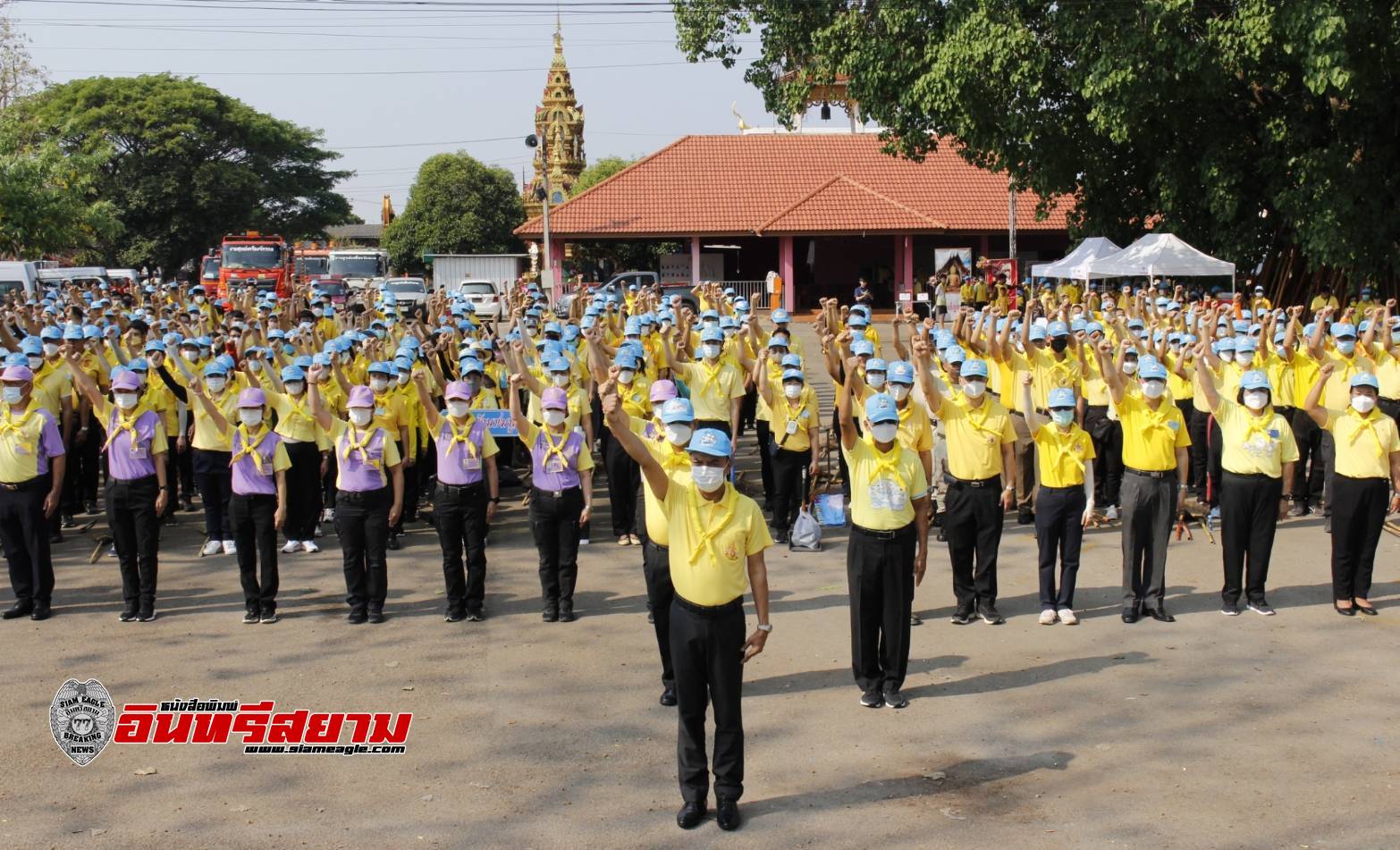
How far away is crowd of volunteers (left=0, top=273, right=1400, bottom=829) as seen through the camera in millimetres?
7906

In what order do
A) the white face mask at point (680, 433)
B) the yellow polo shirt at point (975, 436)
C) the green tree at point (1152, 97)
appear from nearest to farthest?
1. the white face mask at point (680, 433)
2. the yellow polo shirt at point (975, 436)
3. the green tree at point (1152, 97)

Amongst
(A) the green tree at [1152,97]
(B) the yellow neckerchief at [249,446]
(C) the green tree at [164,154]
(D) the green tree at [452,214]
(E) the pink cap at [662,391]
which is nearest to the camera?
(E) the pink cap at [662,391]

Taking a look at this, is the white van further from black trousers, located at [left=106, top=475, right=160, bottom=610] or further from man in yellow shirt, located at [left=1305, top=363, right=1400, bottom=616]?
man in yellow shirt, located at [left=1305, top=363, right=1400, bottom=616]

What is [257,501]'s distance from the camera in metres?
9.80

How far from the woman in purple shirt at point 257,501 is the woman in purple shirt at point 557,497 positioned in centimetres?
177

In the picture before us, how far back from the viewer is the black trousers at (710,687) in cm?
633

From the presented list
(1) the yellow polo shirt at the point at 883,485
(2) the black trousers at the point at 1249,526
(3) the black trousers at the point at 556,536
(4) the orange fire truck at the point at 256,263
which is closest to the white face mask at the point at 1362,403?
(2) the black trousers at the point at 1249,526

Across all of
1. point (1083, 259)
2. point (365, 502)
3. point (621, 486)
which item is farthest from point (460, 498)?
point (1083, 259)

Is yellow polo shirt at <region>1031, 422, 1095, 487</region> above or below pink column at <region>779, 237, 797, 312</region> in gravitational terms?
below

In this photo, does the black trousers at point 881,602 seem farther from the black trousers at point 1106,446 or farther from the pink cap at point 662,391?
the black trousers at point 1106,446

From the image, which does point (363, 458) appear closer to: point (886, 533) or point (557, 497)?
point (557, 497)

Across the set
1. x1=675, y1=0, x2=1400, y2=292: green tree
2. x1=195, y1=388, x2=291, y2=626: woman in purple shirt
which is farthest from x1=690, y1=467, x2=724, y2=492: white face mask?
x1=675, y1=0, x2=1400, y2=292: green tree

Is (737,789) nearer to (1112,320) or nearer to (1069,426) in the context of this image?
(1069,426)

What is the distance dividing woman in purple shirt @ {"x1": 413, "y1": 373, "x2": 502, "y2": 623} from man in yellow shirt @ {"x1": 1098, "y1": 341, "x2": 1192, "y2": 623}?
4.50 meters
